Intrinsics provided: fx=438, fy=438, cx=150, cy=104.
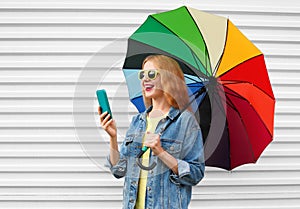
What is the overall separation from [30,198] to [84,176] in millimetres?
382

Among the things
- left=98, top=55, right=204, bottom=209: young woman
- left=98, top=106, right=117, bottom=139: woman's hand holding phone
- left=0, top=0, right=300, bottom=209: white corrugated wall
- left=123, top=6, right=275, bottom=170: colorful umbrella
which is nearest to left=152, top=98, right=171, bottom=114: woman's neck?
left=98, top=55, right=204, bottom=209: young woman

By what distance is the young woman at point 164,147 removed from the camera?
1803mm

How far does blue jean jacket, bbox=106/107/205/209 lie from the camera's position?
1.81 m

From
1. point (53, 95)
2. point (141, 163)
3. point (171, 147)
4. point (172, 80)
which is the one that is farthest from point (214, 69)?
point (53, 95)

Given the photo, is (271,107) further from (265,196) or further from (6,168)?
(6,168)

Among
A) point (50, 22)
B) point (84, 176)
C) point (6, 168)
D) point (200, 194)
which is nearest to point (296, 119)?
point (200, 194)

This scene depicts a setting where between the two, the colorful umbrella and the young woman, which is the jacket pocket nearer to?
the young woman

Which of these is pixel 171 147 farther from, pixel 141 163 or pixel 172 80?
pixel 172 80

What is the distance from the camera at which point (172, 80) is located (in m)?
1.81

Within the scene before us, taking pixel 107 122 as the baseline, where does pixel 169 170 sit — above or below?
below

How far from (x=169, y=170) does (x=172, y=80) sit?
375 mm

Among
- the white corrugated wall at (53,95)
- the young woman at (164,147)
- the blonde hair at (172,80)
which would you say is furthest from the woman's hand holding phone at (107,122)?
the white corrugated wall at (53,95)

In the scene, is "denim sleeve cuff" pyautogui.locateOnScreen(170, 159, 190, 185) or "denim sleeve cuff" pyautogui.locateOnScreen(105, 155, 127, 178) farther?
"denim sleeve cuff" pyautogui.locateOnScreen(105, 155, 127, 178)

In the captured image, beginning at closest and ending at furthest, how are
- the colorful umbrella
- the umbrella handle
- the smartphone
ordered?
the smartphone
the umbrella handle
the colorful umbrella
